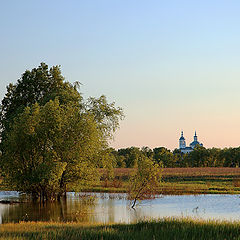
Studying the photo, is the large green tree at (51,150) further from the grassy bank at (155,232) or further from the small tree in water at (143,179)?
the grassy bank at (155,232)

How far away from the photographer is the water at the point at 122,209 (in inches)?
1094

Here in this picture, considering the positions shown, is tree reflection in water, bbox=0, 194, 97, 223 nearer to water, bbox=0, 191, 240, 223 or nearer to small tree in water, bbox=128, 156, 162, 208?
water, bbox=0, 191, 240, 223

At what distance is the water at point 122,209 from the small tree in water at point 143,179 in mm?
971

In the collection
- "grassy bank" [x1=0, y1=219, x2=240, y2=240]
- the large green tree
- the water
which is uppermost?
the large green tree

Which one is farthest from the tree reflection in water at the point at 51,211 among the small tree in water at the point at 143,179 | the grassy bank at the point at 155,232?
the grassy bank at the point at 155,232

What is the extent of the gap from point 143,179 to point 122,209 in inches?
143

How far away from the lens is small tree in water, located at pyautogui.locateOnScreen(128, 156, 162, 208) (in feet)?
114

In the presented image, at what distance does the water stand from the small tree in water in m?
0.97

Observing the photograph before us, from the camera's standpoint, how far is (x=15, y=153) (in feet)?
128

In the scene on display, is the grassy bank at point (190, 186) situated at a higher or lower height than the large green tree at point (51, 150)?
lower

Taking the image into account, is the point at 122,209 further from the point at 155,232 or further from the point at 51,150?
the point at 155,232

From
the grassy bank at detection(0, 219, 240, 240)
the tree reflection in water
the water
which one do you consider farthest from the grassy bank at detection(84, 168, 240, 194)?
the grassy bank at detection(0, 219, 240, 240)

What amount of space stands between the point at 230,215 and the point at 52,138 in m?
16.8

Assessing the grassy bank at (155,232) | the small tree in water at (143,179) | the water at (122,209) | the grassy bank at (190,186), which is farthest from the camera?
the grassy bank at (190,186)
